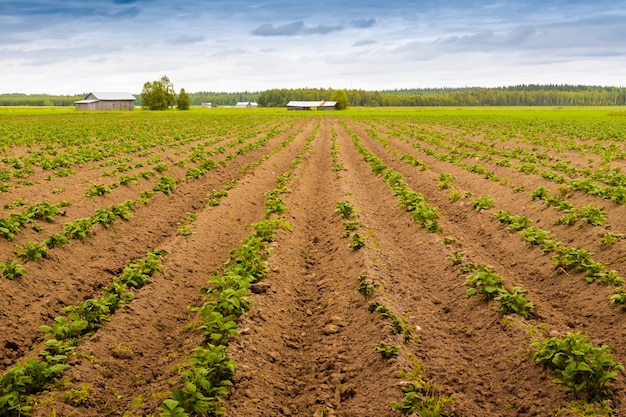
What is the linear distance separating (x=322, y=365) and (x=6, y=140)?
3219 cm

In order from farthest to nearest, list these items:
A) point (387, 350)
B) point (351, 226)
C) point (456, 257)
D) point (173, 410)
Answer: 1. point (351, 226)
2. point (456, 257)
3. point (387, 350)
4. point (173, 410)

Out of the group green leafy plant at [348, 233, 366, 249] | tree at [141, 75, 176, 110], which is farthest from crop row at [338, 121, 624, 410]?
tree at [141, 75, 176, 110]

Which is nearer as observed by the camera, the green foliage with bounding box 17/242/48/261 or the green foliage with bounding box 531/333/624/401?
the green foliage with bounding box 531/333/624/401

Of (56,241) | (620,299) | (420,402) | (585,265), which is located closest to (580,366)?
(420,402)

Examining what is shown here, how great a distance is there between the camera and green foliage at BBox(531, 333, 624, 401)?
536 centimetres

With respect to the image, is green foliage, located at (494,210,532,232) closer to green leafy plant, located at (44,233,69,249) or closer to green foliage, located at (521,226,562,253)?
green foliage, located at (521,226,562,253)

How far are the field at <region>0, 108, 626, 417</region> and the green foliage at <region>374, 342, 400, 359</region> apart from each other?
0.02 metres

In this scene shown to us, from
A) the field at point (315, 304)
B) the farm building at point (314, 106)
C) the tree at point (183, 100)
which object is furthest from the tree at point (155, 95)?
the field at point (315, 304)

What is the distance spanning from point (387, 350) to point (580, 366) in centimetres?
206

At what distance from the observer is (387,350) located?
20.8ft

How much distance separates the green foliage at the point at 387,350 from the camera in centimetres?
632

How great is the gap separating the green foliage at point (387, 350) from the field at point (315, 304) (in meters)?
0.02

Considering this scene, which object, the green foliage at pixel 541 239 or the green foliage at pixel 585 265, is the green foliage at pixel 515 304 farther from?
the green foliage at pixel 541 239

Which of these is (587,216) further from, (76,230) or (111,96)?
(111,96)
